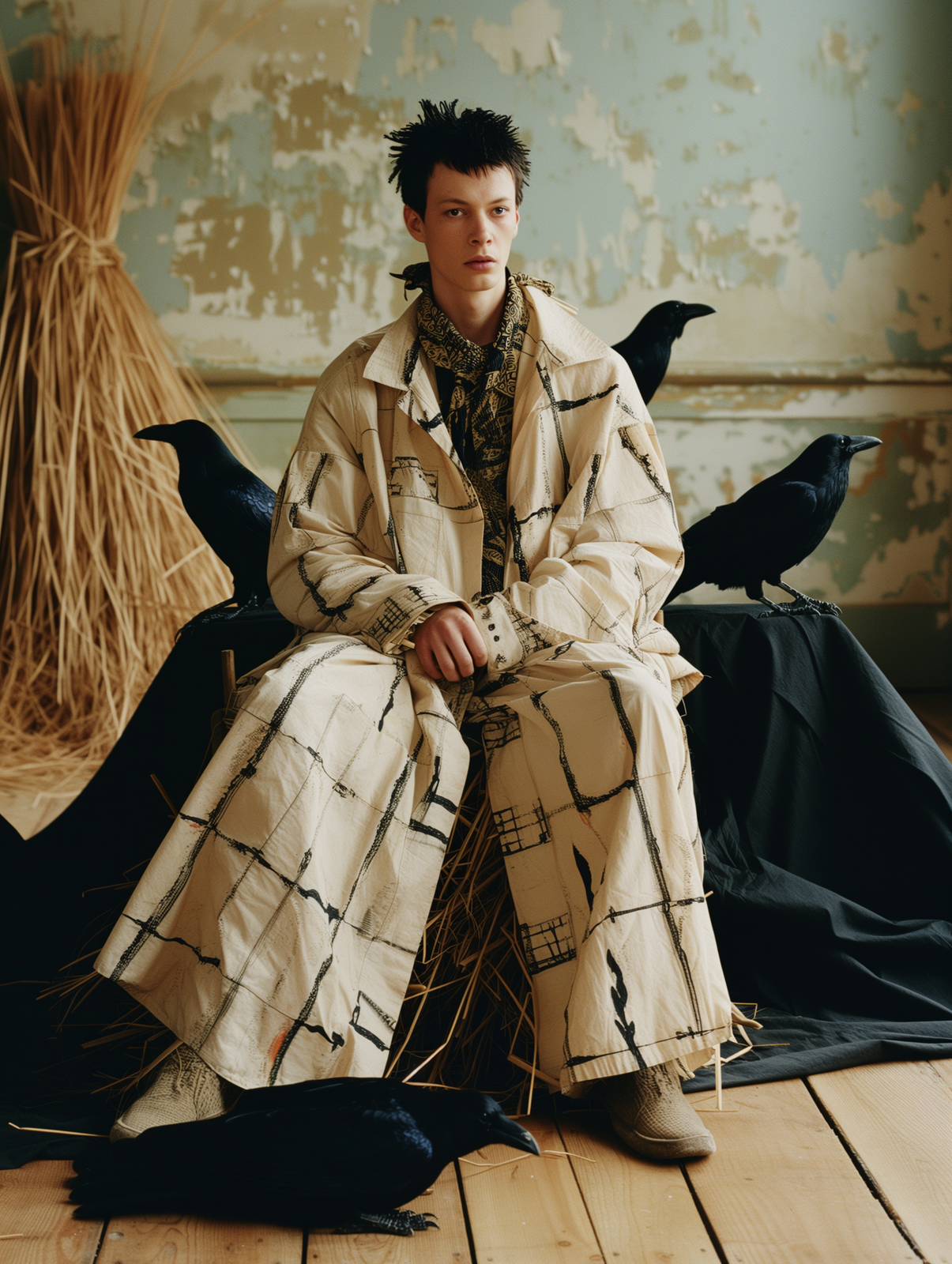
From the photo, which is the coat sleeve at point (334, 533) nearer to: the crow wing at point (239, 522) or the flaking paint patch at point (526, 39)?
the crow wing at point (239, 522)

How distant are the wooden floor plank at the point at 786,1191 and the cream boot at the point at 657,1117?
28mm

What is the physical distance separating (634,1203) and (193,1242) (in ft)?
1.57

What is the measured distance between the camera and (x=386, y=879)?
141cm

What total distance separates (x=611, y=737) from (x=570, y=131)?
260 cm

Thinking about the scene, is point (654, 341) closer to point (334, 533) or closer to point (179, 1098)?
point (334, 533)

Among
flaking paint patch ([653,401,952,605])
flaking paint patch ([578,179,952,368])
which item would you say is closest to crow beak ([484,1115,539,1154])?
flaking paint patch ([653,401,952,605])

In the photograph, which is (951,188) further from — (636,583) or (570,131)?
(636,583)

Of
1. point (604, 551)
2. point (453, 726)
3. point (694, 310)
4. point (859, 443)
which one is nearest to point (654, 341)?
point (694, 310)

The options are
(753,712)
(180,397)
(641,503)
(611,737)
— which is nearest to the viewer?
(611,737)

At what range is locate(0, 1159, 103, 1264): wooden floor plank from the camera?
1167 mm

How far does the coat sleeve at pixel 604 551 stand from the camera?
1593mm

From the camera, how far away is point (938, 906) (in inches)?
71.5

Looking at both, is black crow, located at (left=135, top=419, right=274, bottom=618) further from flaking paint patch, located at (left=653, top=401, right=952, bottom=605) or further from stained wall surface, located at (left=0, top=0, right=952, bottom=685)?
flaking paint patch, located at (left=653, top=401, right=952, bottom=605)

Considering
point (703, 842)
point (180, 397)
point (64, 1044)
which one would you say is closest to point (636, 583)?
point (703, 842)
